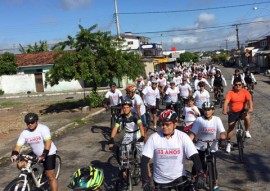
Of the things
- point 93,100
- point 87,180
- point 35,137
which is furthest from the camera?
point 93,100

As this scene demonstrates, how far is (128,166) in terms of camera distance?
6441 mm

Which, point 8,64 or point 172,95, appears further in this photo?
point 8,64

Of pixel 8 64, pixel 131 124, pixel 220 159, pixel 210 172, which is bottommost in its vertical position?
pixel 220 159

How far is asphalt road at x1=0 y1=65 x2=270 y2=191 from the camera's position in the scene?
22.8ft

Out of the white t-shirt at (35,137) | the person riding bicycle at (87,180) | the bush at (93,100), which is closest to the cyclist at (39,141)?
the white t-shirt at (35,137)

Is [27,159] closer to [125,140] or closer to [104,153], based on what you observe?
[125,140]

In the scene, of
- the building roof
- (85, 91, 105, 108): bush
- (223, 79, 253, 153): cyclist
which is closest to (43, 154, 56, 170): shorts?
(223, 79, 253, 153): cyclist

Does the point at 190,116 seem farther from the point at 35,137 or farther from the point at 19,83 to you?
the point at 19,83

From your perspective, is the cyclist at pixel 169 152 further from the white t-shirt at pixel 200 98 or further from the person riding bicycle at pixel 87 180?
the white t-shirt at pixel 200 98

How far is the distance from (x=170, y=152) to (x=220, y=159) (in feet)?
14.8

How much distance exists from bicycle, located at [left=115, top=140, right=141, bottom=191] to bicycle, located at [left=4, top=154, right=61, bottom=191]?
144cm

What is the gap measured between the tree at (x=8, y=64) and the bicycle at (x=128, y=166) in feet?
117

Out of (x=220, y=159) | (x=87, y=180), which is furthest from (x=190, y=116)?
(x=87, y=180)

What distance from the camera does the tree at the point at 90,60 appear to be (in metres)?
18.0
